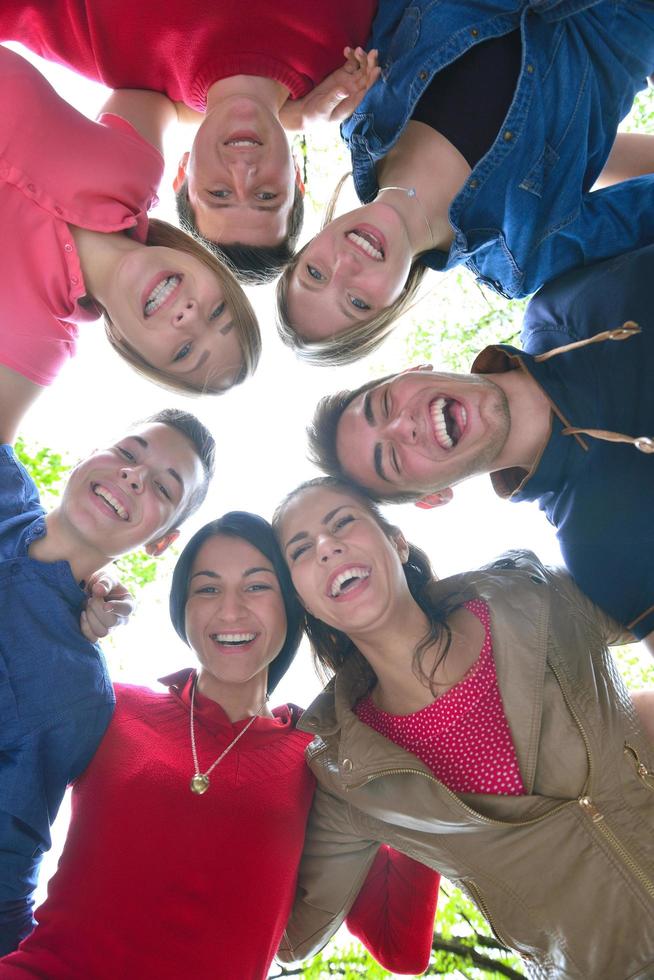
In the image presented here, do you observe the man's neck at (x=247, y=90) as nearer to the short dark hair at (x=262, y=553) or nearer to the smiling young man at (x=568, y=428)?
the smiling young man at (x=568, y=428)

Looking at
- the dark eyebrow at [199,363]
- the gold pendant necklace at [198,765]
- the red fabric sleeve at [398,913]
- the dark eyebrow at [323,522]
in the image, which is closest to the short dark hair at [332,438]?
the dark eyebrow at [323,522]

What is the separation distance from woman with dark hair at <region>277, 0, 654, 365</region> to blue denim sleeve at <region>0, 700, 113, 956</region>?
1457mm

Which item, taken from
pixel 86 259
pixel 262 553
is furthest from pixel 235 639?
pixel 86 259

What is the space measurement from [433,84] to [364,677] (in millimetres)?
1939

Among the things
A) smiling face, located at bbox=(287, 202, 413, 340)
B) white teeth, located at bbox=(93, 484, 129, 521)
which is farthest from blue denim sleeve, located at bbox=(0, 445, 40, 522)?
smiling face, located at bbox=(287, 202, 413, 340)

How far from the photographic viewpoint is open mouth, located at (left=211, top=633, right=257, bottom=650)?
253cm

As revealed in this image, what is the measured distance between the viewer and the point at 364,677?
2645 millimetres

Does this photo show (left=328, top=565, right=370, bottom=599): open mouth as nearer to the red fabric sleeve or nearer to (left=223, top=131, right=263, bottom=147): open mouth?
the red fabric sleeve

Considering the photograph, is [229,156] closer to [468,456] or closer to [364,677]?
[468,456]

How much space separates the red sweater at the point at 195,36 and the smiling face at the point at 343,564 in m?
1.39

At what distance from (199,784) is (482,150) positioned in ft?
6.95

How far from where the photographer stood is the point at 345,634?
274 cm

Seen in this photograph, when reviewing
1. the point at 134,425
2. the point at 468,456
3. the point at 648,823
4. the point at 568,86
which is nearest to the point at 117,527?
the point at 134,425

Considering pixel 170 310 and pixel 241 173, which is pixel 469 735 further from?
pixel 241 173
